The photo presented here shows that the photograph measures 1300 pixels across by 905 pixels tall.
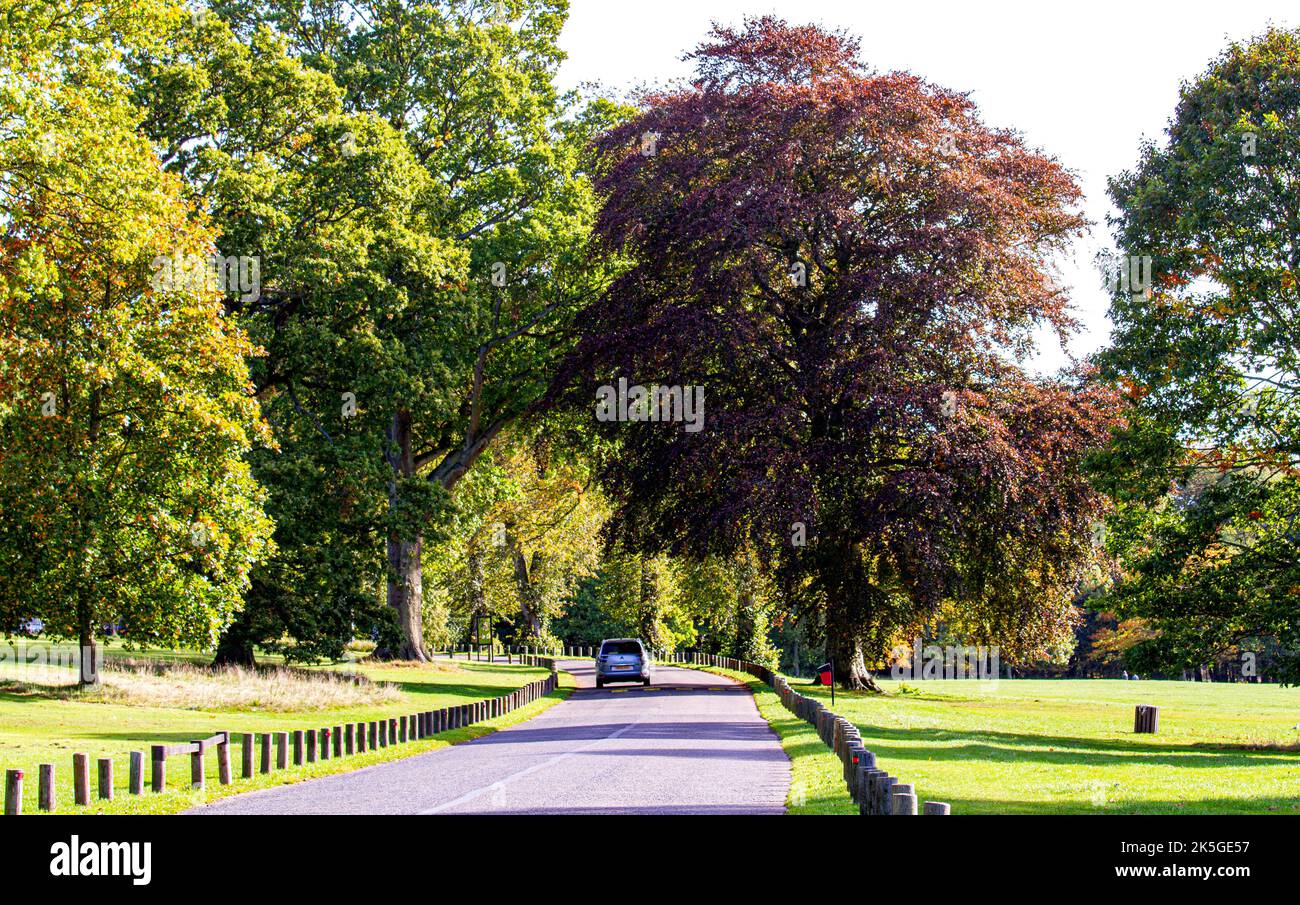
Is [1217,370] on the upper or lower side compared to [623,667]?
upper

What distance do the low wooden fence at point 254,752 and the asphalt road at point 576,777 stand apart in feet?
3.08

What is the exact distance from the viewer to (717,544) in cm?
3512

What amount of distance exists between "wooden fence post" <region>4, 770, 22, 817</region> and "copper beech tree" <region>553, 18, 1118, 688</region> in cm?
2085

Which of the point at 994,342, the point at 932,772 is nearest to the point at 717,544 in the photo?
the point at 994,342

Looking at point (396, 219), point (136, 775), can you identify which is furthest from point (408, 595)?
point (136, 775)

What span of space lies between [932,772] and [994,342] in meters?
18.8

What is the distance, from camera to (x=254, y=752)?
22219 mm

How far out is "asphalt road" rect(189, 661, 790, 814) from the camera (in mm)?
14391

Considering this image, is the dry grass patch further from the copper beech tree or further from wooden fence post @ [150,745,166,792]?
wooden fence post @ [150,745,166,792]

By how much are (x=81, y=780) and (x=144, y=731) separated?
1101 cm

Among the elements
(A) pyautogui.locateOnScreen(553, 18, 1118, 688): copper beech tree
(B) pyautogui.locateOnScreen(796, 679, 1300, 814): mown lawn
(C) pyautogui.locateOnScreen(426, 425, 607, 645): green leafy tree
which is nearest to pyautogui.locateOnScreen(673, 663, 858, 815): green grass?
(B) pyautogui.locateOnScreen(796, 679, 1300, 814): mown lawn

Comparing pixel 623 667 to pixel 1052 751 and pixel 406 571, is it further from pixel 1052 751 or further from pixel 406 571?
pixel 1052 751

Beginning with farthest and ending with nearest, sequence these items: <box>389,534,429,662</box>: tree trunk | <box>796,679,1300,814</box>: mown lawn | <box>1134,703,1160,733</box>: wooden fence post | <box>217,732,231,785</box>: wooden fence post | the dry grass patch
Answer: <box>389,534,429,662</box>: tree trunk → <box>1134,703,1160,733</box>: wooden fence post → the dry grass patch → <box>217,732,231,785</box>: wooden fence post → <box>796,679,1300,814</box>: mown lawn

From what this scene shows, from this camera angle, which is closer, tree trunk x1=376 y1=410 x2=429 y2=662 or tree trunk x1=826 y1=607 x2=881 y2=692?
tree trunk x1=826 y1=607 x2=881 y2=692
